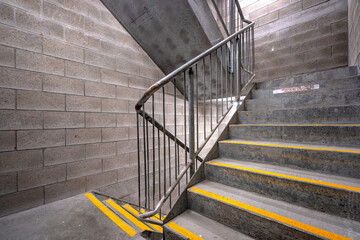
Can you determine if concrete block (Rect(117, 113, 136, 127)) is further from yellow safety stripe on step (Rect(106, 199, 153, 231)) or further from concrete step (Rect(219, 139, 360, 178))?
concrete step (Rect(219, 139, 360, 178))

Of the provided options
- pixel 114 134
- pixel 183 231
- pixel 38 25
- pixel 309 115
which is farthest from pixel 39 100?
pixel 309 115

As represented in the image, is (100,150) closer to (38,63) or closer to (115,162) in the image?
(115,162)

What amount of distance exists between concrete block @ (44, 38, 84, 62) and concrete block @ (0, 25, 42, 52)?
2.9 inches

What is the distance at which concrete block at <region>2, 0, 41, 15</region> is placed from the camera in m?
1.79

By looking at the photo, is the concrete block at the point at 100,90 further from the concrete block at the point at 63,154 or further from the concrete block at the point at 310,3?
the concrete block at the point at 310,3

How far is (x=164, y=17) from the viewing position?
242 cm

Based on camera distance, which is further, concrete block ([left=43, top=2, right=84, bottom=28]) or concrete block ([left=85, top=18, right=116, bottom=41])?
concrete block ([left=85, top=18, right=116, bottom=41])

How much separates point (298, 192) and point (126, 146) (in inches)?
89.8

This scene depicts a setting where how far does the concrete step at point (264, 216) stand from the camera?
939 mm

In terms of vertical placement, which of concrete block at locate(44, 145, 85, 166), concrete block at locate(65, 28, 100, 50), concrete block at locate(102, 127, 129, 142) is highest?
concrete block at locate(65, 28, 100, 50)

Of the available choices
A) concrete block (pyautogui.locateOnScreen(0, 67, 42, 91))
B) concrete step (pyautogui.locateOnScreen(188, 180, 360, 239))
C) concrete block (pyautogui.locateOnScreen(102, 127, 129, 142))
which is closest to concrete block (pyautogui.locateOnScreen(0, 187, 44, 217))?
concrete block (pyautogui.locateOnScreen(102, 127, 129, 142))

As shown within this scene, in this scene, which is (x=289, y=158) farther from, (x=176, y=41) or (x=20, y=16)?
(x=20, y=16)

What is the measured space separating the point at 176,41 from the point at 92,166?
2.29 m

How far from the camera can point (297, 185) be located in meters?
1.18
